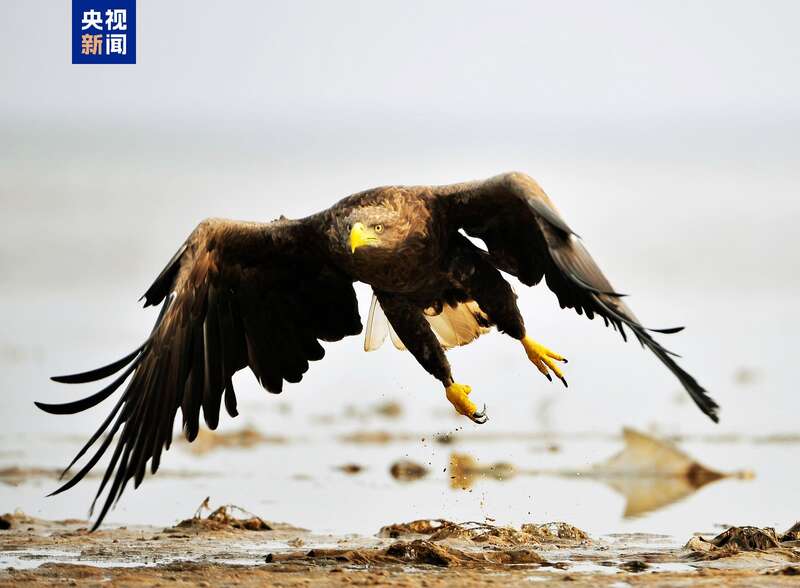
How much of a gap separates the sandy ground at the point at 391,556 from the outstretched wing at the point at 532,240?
1.14 meters

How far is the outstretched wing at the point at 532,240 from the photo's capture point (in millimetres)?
6484

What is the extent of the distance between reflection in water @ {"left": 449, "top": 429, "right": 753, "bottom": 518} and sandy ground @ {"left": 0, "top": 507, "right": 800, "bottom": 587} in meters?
3.03

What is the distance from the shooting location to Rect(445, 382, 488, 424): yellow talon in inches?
328

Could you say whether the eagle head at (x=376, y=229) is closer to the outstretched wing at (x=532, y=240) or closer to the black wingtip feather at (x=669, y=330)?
the outstretched wing at (x=532, y=240)

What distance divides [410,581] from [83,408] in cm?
191

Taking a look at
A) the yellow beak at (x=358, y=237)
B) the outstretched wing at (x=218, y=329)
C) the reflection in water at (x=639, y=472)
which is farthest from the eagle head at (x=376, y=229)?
the reflection in water at (x=639, y=472)

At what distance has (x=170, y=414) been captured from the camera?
23.8 feet

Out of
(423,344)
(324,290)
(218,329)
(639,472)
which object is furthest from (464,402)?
(639,472)

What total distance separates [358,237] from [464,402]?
167 centimetres

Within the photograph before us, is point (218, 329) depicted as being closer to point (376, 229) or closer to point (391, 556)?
point (376, 229)

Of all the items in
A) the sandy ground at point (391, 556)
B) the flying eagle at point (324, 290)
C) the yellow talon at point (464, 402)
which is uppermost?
the flying eagle at point (324, 290)

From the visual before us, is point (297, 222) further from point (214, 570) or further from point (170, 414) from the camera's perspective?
point (214, 570)

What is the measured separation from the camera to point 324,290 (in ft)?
26.8

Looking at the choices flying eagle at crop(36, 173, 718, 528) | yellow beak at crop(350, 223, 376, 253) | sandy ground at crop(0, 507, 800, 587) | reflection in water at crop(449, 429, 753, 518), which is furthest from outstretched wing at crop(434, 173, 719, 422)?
reflection in water at crop(449, 429, 753, 518)
